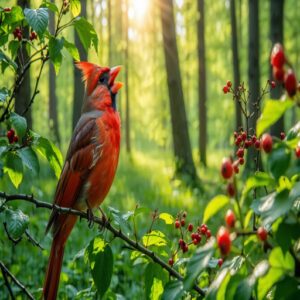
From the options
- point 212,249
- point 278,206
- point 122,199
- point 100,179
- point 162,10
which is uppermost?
point 162,10

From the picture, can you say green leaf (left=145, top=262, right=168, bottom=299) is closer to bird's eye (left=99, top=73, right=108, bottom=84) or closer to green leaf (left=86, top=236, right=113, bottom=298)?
green leaf (left=86, top=236, right=113, bottom=298)

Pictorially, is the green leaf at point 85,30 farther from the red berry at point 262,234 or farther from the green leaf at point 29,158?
the red berry at point 262,234

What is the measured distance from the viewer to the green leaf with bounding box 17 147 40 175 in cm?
243

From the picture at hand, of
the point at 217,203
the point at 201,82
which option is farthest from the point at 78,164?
the point at 201,82

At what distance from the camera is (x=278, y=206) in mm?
1274

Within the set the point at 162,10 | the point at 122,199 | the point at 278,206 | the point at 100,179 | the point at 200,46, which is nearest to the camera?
the point at 278,206

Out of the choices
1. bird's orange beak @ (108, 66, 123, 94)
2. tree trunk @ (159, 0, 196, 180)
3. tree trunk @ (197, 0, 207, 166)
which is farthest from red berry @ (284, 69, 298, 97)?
tree trunk @ (197, 0, 207, 166)

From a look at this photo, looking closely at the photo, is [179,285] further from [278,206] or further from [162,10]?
[162,10]

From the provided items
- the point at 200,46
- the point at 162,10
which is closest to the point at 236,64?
the point at 200,46

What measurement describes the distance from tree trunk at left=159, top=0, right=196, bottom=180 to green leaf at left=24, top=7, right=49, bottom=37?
8.91 meters

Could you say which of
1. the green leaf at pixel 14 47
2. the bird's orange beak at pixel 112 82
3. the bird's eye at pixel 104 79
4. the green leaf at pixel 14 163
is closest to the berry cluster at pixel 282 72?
the green leaf at pixel 14 163

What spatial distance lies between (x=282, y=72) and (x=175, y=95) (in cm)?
1019

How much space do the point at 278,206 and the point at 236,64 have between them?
13.6 metres

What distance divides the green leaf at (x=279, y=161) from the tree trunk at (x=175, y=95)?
1006 cm
